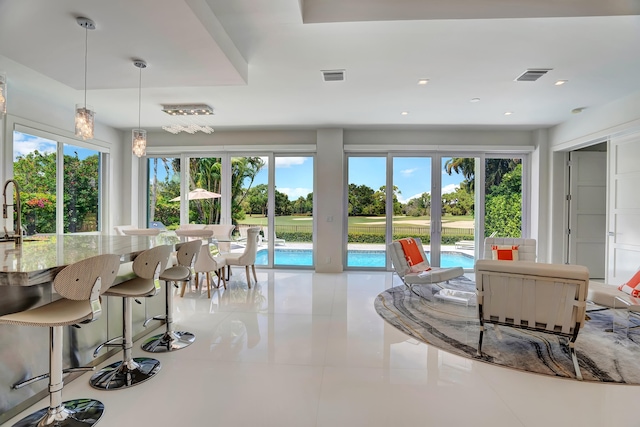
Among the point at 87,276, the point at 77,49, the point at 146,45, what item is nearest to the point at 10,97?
the point at 77,49

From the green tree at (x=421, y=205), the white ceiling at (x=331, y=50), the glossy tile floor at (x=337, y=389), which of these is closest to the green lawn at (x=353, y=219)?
the green tree at (x=421, y=205)

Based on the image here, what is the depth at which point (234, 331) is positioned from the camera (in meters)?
3.15

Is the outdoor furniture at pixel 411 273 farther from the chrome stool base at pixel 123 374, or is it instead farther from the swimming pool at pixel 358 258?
the chrome stool base at pixel 123 374

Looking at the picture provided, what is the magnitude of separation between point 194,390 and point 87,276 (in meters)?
1.07

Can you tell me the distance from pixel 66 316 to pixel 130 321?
0.65 metres

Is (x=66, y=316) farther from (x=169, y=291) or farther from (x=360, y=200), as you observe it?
(x=360, y=200)

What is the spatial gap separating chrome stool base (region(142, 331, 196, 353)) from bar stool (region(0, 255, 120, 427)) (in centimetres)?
80

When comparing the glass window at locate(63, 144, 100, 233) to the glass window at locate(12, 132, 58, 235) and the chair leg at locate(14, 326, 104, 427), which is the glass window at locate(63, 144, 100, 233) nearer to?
the glass window at locate(12, 132, 58, 235)

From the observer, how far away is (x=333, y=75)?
3740 mm

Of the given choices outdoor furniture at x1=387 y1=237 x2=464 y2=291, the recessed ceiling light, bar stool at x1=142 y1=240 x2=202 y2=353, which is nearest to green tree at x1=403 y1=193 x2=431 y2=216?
outdoor furniture at x1=387 y1=237 x2=464 y2=291

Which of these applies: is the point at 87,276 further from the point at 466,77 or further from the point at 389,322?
the point at 466,77

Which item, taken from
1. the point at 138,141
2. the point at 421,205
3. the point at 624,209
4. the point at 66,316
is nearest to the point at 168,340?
the point at 66,316

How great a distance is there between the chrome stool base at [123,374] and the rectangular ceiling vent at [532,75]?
16.0 feet

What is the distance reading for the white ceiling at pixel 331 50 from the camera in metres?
2.38
